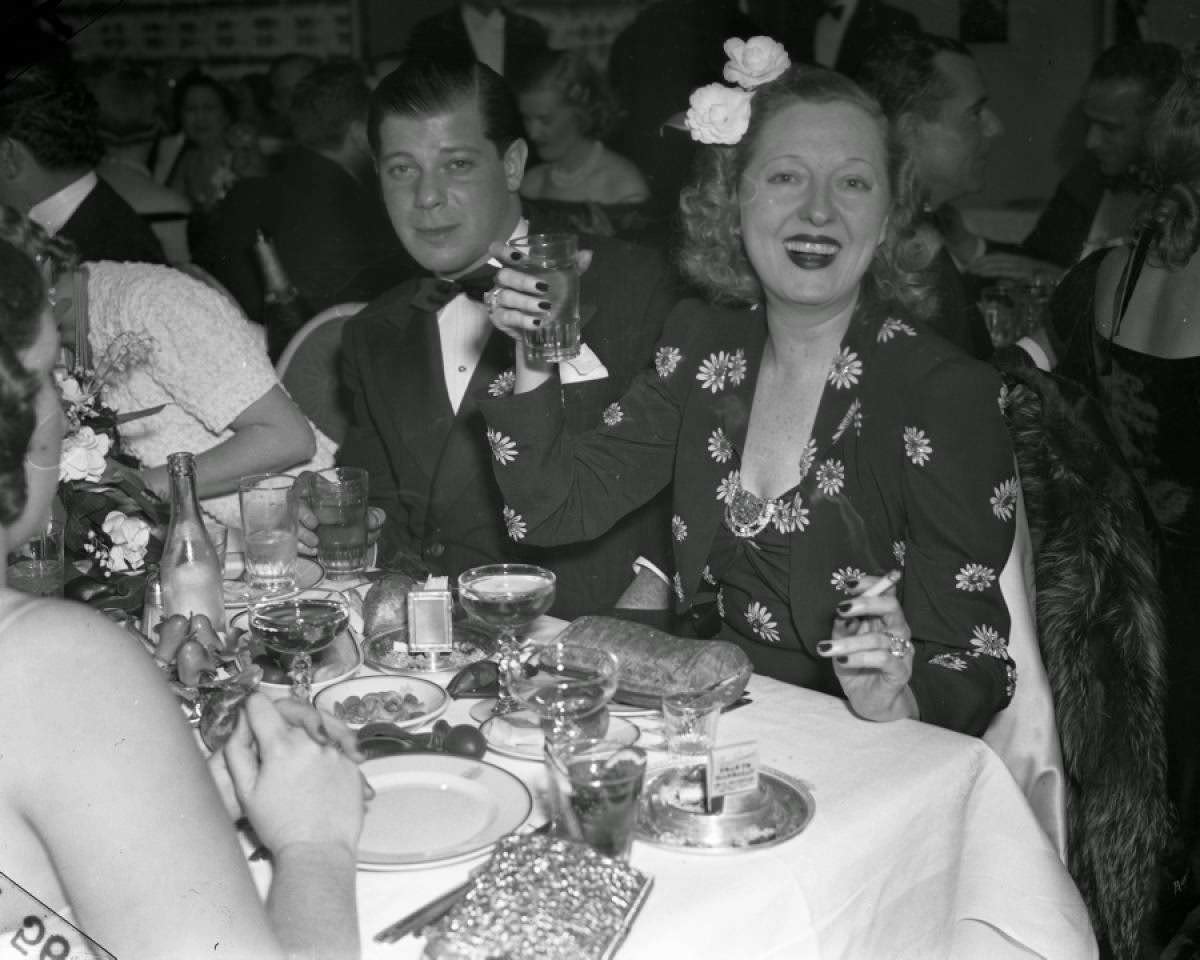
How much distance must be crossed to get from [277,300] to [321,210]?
34 cm

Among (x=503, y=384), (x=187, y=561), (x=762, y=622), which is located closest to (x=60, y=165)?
(x=503, y=384)

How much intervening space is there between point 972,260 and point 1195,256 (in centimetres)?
177

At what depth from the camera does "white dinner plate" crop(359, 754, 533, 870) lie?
1.22 metres

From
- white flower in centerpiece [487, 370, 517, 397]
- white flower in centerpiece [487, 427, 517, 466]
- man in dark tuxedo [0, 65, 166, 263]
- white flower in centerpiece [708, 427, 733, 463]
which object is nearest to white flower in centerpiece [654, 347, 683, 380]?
white flower in centerpiece [708, 427, 733, 463]

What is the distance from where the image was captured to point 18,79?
10.2ft

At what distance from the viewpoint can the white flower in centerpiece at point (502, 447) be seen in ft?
6.72

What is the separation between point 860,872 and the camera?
1.31 m

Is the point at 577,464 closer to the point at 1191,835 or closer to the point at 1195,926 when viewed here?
the point at 1195,926

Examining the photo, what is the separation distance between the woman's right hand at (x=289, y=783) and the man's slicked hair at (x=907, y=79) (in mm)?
2667

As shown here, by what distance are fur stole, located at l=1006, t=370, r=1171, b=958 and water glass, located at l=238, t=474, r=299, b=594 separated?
1.28 m

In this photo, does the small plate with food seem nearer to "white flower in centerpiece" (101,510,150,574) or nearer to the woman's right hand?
the woman's right hand

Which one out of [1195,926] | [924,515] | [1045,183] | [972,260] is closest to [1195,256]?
[924,515]

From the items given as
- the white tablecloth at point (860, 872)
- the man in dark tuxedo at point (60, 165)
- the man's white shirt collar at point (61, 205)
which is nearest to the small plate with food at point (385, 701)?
the white tablecloth at point (860, 872)

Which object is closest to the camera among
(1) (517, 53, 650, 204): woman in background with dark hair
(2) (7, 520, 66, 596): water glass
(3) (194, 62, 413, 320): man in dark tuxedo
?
(2) (7, 520, 66, 596): water glass
